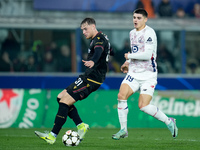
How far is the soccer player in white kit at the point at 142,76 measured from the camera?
8.38 meters

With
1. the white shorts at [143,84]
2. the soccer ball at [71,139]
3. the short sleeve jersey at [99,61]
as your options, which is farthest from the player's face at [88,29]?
the soccer ball at [71,139]

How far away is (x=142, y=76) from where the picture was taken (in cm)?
853

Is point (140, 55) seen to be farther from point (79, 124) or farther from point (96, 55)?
point (79, 124)

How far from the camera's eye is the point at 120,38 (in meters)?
16.9

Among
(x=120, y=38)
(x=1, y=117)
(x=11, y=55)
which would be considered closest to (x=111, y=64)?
(x=120, y=38)

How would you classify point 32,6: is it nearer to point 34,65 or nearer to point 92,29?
point 34,65

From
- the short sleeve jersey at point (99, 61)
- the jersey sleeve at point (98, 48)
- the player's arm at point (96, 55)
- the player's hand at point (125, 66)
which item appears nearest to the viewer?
the player's arm at point (96, 55)

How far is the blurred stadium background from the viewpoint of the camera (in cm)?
1348

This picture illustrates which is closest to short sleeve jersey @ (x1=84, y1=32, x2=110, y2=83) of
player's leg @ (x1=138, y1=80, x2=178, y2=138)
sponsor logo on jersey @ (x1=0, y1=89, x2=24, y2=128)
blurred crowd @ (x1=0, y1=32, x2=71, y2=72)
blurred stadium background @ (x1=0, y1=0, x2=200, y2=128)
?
player's leg @ (x1=138, y1=80, x2=178, y2=138)

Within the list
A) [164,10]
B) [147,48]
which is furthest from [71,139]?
[164,10]

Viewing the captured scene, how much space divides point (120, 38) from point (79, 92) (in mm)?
8949

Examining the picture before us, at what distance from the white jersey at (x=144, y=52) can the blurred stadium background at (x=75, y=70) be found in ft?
16.8

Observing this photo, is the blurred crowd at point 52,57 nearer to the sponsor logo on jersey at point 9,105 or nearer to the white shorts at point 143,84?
the sponsor logo on jersey at point 9,105

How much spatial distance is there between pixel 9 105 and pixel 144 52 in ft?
19.7
